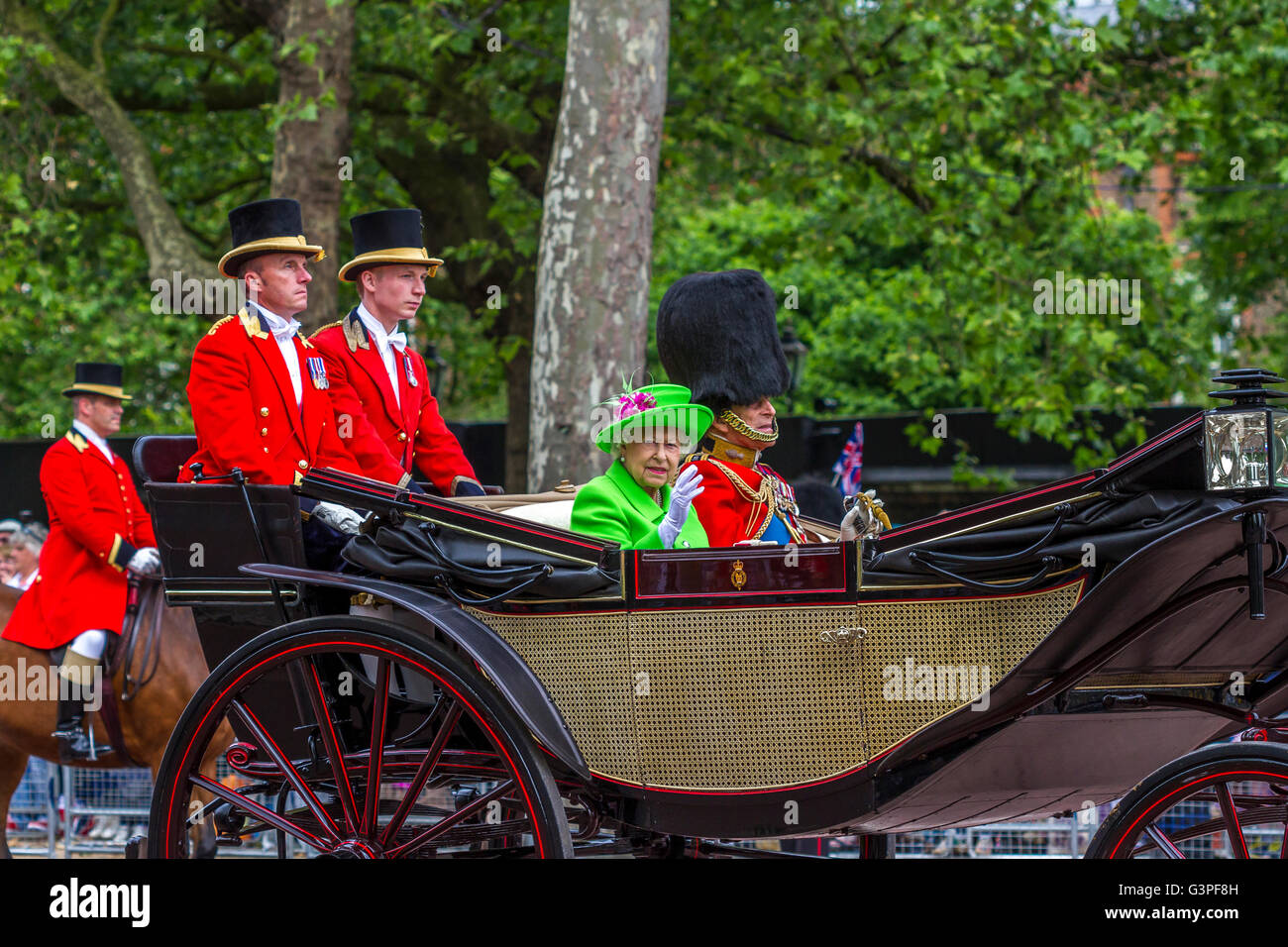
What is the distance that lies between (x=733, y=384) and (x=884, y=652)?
1.27 metres

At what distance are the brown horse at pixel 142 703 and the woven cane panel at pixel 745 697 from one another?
3.51 metres

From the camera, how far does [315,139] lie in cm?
866

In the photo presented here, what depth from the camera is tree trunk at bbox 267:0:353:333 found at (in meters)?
8.61

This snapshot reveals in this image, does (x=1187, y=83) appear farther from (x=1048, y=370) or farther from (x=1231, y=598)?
(x=1231, y=598)

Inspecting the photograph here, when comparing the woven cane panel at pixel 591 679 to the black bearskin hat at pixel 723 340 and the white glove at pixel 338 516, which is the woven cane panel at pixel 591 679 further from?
the black bearskin hat at pixel 723 340

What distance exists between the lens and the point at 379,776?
3.57 meters

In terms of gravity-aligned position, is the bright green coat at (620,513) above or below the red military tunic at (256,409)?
below

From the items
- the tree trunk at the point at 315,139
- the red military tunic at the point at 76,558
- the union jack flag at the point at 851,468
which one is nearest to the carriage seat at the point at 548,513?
the red military tunic at the point at 76,558

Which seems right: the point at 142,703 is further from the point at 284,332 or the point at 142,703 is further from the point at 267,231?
the point at 267,231

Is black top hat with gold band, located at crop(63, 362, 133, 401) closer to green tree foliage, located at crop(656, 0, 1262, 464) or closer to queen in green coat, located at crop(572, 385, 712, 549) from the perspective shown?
queen in green coat, located at crop(572, 385, 712, 549)

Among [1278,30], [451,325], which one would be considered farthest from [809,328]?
[1278,30]

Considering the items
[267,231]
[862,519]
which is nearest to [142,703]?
[267,231]

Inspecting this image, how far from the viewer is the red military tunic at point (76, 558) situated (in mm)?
6348

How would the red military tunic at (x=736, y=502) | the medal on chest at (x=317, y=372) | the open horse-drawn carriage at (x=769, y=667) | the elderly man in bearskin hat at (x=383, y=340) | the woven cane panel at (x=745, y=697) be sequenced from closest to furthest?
the open horse-drawn carriage at (x=769, y=667)
the woven cane panel at (x=745, y=697)
the red military tunic at (x=736, y=502)
the medal on chest at (x=317, y=372)
the elderly man in bearskin hat at (x=383, y=340)
